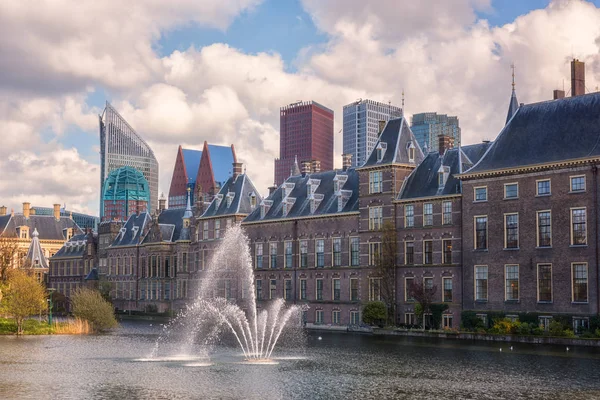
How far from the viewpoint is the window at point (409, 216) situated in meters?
74.4

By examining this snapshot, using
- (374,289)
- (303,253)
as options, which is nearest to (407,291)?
(374,289)

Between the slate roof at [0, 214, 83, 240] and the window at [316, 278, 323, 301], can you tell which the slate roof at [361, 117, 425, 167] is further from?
the slate roof at [0, 214, 83, 240]

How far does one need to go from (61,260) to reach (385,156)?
81105 mm

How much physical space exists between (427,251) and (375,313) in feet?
22.3

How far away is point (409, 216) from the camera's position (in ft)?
245

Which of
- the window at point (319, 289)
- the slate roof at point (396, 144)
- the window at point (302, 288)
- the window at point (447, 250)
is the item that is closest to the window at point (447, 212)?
the window at point (447, 250)

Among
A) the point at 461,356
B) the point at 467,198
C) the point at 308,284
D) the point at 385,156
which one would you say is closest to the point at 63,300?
the point at 308,284

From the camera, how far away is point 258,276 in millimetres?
92250

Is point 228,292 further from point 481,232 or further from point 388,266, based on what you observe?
point 481,232

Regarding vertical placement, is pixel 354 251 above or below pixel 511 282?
above

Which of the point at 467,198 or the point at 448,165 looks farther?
the point at 448,165

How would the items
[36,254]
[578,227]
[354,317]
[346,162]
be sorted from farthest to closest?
[36,254] < [346,162] < [354,317] < [578,227]

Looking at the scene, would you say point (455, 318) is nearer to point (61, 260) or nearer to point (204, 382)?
point (204, 382)

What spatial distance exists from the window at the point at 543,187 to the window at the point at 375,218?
16.9 metres
